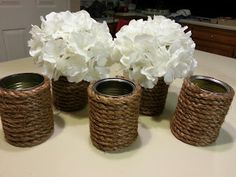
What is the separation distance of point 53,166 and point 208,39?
113 inches

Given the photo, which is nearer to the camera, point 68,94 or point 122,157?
point 122,157

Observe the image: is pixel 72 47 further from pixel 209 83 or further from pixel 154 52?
pixel 209 83

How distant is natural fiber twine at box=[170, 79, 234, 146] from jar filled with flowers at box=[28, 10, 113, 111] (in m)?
0.22

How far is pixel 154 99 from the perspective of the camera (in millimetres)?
666

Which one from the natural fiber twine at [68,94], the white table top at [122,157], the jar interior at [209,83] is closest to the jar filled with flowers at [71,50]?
the natural fiber twine at [68,94]

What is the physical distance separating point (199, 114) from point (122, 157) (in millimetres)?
202

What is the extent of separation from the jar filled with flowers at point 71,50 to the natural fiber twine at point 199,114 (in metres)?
0.22

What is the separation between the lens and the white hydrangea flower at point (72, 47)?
1.86 feet

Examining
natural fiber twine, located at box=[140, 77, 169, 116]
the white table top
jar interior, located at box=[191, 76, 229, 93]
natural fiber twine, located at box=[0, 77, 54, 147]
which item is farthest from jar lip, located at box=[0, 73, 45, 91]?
jar interior, located at box=[191, 76, 229, 93]

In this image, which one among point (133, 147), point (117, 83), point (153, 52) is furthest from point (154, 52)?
point (133, 147)

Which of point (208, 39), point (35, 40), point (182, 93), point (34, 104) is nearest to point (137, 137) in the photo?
point (182, 93)

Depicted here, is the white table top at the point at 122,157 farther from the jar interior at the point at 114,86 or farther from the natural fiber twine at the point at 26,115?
the jar interior at the point at 114,86

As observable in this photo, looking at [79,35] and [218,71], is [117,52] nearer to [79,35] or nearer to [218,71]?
[79,35]

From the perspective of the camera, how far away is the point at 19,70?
949 mm
